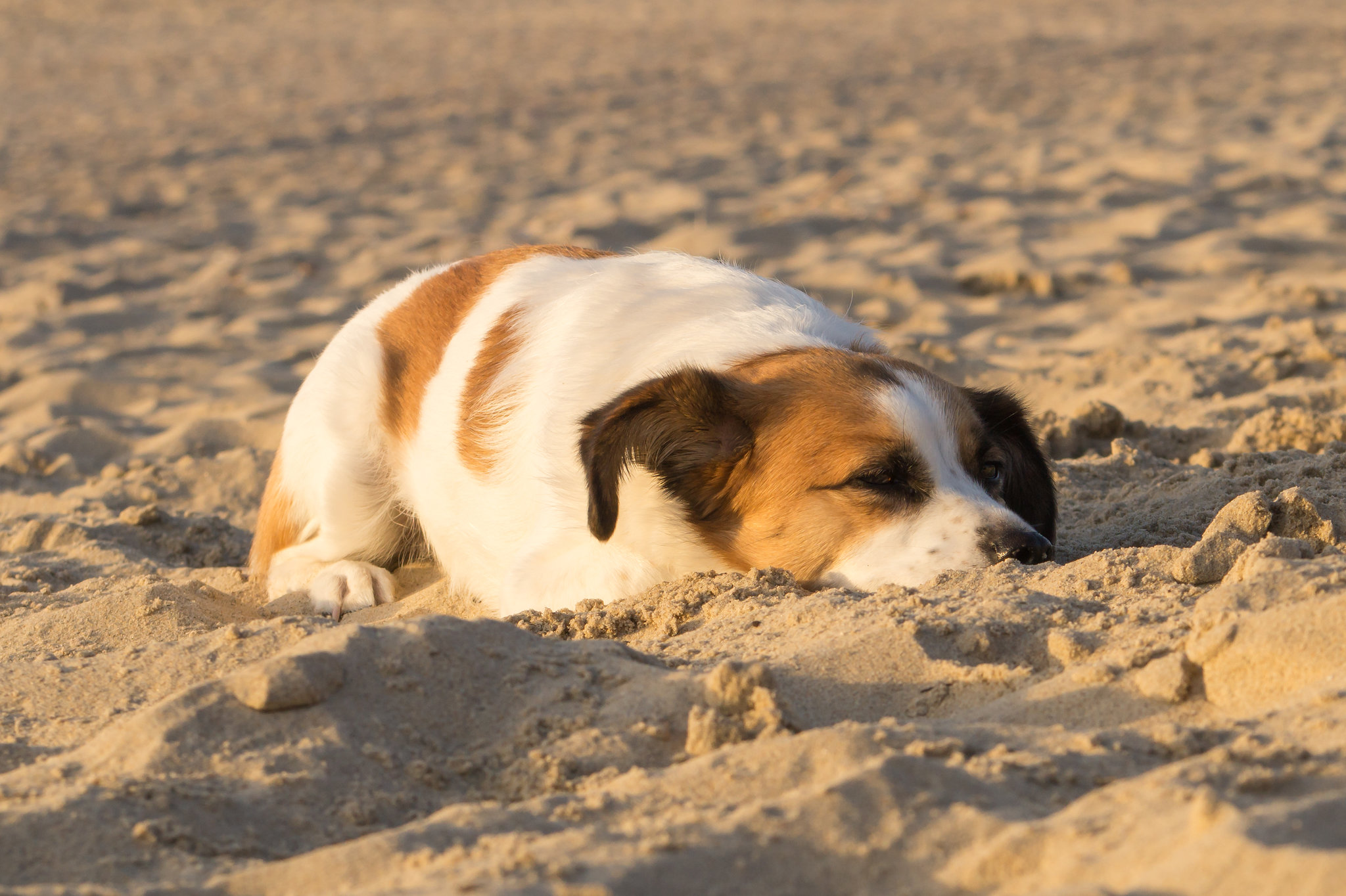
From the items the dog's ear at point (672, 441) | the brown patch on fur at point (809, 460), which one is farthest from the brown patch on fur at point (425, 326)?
the brown patch on fur at point (809, 460)

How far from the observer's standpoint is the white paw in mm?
4590

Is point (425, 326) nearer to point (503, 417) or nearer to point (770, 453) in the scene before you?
point (503, 417)

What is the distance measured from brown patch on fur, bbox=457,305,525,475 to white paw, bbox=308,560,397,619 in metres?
0.62

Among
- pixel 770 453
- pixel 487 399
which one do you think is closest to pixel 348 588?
pixel 487 399

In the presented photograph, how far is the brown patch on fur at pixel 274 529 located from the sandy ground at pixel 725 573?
20cm

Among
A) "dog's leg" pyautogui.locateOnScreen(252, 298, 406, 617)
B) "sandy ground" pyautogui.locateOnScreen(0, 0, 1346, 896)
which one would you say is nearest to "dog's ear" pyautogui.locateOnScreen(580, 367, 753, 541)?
"sandy ground" pyautogui.locateOnScreen(0, 0, 1346, 896)

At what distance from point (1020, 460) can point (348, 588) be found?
2309 mm

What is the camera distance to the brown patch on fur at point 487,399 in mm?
4320

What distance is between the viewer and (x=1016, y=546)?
3.37 metres

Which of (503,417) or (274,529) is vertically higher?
(503,417)

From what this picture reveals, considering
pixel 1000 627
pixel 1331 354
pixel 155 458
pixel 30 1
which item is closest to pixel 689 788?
pixel 1000 627

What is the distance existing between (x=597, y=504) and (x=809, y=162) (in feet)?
29.6

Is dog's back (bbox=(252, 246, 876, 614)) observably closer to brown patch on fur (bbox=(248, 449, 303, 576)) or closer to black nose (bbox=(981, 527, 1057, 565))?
brown patch on fur (bbox=(248, 449, 303, 576))

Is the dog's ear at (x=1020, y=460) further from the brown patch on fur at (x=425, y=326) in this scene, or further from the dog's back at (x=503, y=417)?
the brown patch on fur at (x=425, y=326)
